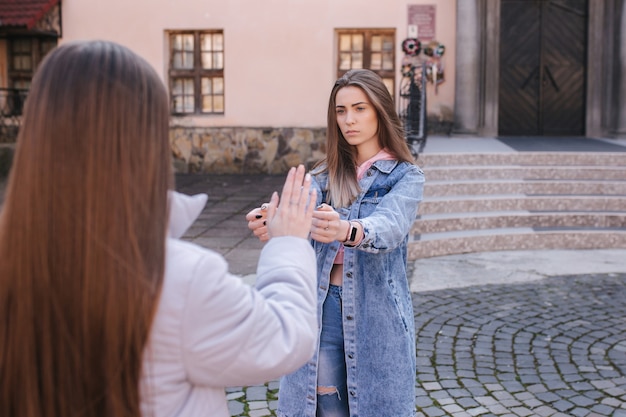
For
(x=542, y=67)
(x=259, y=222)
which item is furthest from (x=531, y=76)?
(x=259, y=222)

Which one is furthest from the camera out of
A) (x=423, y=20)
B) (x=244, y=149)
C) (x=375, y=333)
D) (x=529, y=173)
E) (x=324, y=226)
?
(x=244, y=149)

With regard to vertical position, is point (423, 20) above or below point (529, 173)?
above

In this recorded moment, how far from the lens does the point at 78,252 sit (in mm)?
1228

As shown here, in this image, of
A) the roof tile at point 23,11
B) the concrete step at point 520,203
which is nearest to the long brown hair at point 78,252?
the concrete step at point 520,203

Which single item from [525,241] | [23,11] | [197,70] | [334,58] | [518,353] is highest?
[23,11]

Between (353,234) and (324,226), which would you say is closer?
(324,226)

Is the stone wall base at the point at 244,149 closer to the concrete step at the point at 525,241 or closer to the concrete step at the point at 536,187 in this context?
the concrete step at the point at 536,187

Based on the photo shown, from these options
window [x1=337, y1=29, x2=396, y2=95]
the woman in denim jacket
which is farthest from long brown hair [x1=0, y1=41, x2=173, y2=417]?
window [x1=337, y1=29, x2=396, y2=95]

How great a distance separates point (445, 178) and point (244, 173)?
5887 mm

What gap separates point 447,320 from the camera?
5.65 m

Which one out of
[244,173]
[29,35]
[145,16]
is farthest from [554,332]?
[29,35]

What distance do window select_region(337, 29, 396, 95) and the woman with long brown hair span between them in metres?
13.3

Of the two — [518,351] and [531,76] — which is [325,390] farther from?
[531,76]

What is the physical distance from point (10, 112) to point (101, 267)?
15.3 m
